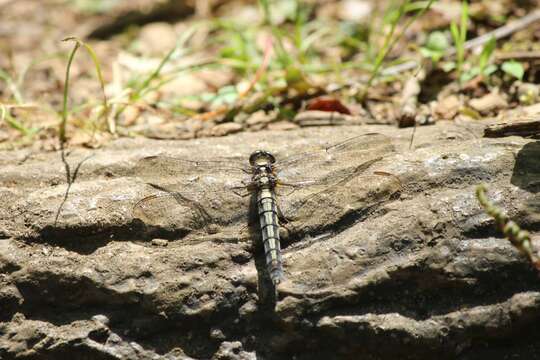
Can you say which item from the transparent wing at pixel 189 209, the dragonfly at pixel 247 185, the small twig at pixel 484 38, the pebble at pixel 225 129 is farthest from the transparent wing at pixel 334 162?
the small twig at pixel 484 38

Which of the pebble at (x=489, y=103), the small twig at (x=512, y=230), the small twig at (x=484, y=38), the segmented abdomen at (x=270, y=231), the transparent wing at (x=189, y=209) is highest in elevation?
the small twig at (x=484, y=38)

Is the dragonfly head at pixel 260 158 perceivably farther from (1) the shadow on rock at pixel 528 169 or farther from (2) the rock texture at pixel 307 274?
(1) the shadow on rock at pixel 528 169

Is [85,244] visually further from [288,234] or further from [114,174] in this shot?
[288,234]

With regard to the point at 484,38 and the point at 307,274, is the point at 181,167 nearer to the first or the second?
the point at 307,274

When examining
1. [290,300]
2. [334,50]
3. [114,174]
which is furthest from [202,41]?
[290,300]

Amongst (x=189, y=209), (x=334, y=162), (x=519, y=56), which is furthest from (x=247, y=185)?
(x=519, y=56)

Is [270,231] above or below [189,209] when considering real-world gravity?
below
